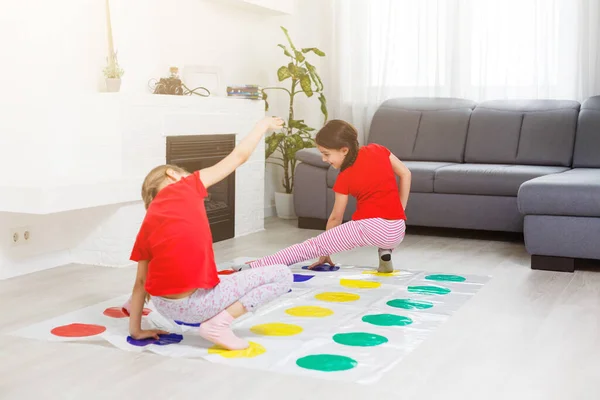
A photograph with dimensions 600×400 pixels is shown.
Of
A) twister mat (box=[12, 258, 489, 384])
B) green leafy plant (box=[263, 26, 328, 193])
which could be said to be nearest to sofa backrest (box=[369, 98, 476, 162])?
green leafy plant (box=[263, 26, 328, 193])

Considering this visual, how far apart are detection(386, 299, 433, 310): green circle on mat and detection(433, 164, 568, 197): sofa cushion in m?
1.70

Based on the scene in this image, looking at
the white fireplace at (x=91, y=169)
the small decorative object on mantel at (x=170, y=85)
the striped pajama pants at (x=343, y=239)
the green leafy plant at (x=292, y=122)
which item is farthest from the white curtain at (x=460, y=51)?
the striped pajama pants at (x=343, y=239)

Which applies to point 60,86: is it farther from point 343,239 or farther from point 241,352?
point 241,352

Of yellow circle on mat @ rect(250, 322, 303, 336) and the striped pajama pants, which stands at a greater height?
the striped pajama pants

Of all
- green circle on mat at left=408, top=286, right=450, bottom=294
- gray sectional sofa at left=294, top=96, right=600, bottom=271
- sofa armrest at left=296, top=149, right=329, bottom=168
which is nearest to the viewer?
green circle on mat at left=408, top=286, right=450, bottom=294

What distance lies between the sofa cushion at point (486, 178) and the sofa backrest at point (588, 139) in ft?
0.54

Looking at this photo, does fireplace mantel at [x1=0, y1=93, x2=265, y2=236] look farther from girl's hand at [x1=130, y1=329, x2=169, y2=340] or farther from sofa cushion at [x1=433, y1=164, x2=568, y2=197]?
sofa cushion at [x1=433, y1=164, x2=568, y2=197]

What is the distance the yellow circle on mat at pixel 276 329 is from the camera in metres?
2.65

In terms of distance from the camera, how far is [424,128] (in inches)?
217

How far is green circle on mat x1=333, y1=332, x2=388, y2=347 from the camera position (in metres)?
2.52

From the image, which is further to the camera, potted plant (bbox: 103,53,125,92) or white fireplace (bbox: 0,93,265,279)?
potted plant (bbox: 103,53,125,92)

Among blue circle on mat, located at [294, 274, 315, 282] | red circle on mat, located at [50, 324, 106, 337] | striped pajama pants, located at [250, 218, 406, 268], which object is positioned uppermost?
striped pajama pants, located at [250, 218, 406, 268]

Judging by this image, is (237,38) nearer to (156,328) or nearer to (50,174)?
(50,174)

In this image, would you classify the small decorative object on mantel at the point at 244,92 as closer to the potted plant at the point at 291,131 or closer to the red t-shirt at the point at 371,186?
the potted plant at the point at 291,131
